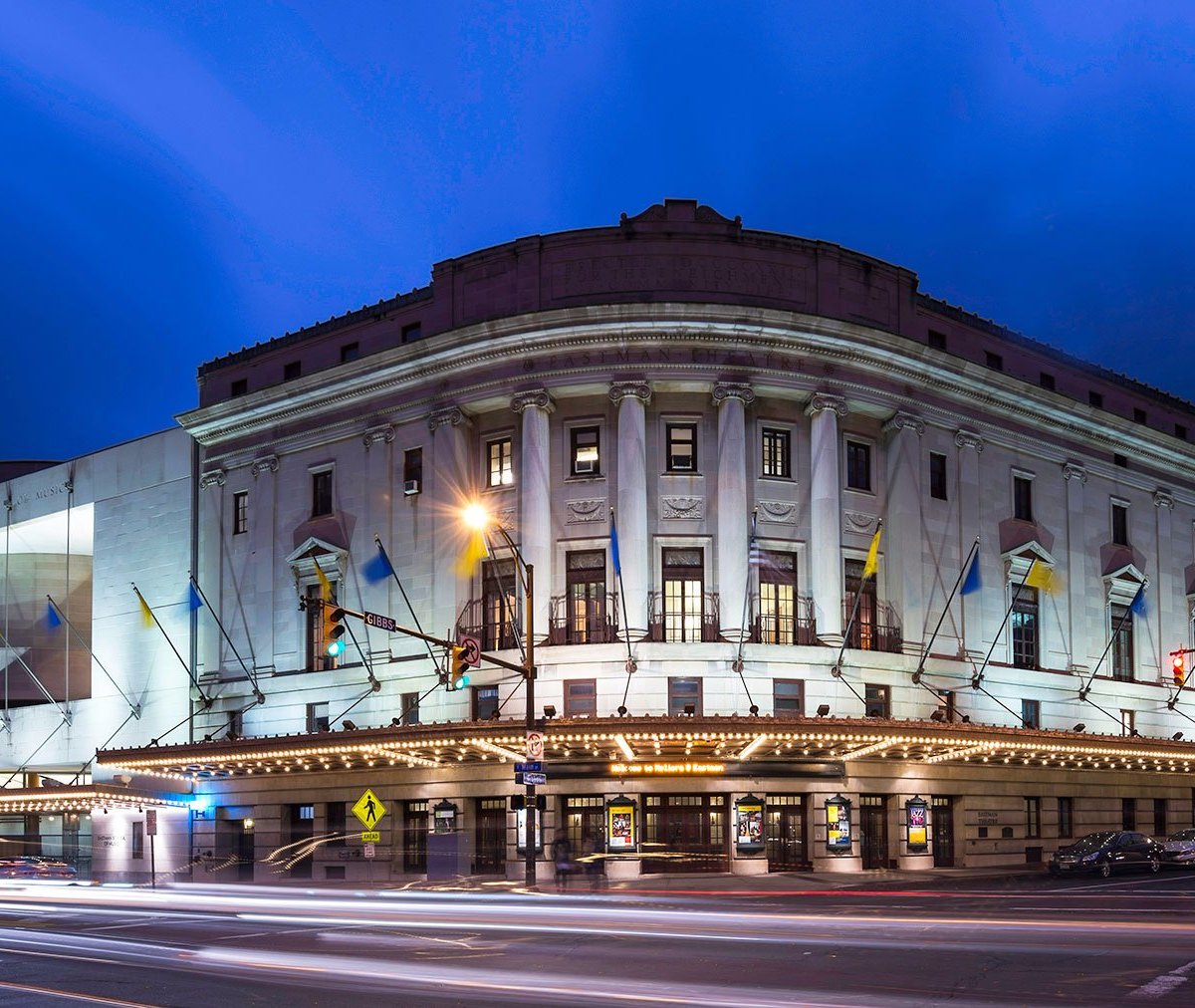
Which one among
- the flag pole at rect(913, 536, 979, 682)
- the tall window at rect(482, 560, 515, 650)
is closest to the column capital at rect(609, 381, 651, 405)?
A: the tall window at rect(482, 560, 515, 650)

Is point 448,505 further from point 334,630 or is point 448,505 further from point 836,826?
point 334,630

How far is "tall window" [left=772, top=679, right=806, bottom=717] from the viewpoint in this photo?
44438 millimetres

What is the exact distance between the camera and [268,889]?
31656 millimetres

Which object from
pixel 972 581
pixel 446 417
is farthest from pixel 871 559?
pixel 446 417

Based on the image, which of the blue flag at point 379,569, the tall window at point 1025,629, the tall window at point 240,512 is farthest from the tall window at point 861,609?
the tall window at point 240,512

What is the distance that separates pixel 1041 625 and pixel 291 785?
1099 inches

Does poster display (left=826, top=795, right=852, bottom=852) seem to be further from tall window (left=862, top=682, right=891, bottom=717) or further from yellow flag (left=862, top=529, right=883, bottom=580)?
Result: yellow flag (left=862, top=529, right=883, bottom=580)

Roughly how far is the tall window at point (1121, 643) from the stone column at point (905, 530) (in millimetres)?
11982

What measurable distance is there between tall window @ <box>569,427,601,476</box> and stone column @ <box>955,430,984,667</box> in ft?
44.5

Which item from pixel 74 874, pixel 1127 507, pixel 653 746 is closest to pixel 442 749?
pixel 653 746

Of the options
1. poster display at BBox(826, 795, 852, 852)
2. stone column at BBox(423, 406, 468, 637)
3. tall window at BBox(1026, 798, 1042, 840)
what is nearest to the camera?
poster display at BBox(826, 795, 852, 852)

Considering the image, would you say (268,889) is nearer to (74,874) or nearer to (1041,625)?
(74,874)

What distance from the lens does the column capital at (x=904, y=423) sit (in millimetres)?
48625

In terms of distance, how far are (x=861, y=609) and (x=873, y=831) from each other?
718 cm
